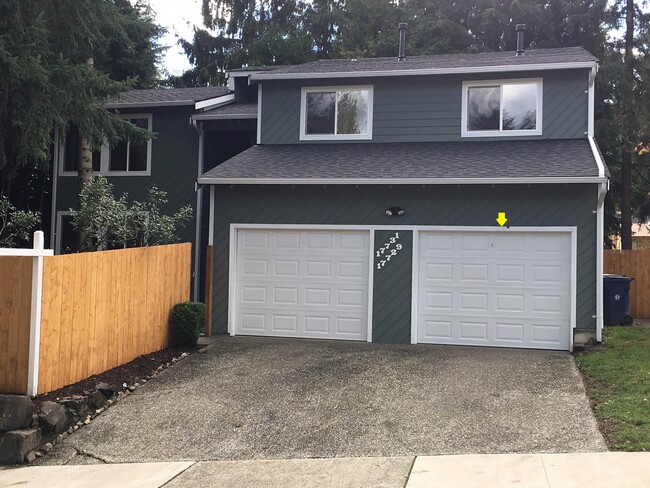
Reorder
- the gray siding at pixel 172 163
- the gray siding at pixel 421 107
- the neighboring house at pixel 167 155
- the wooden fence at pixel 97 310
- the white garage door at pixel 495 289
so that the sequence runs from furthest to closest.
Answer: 1. the gray siding at pixel 172 163
2. the neighboring house at pixel 167 155
3. the gray siding at pixel 421 107
4. the white garage door at pixel 495 289
5. the wooden fence at pixel 97 310

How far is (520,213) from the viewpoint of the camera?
35.5 ft

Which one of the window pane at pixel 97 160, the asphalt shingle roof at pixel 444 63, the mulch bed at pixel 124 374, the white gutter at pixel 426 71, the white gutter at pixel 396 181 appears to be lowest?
the mulch bed at pixel 124 374

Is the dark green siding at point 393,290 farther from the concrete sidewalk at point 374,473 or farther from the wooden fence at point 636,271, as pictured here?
the wooden fence at point 636,271

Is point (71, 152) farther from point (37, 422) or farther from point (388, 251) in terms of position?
point (37, 422)

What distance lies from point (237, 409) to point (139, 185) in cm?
981

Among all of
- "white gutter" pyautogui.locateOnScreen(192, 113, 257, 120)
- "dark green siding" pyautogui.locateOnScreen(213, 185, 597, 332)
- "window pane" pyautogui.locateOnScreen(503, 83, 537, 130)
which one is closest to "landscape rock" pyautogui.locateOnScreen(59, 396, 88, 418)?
"dark green siding" pyautogui.locateOnScreen(213, 185, 597, 332)

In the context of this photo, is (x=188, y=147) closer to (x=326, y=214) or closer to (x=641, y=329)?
(x=326, y=214)

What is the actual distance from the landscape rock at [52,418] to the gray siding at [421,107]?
27.2 feet

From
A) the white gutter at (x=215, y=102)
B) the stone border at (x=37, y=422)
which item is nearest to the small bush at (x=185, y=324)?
the stone border at (x=37, y=422)

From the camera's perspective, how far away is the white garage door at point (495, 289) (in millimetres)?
10680

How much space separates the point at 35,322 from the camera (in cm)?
700

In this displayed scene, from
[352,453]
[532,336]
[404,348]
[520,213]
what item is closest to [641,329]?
[532,336]

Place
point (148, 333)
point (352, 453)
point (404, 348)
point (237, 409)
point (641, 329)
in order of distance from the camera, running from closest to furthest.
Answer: point (352, 453)
point (237, 409)
point (148, 333)
point (404, 348)
point (641, 329)

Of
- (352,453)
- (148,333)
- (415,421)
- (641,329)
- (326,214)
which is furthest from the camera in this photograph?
(641,329)
